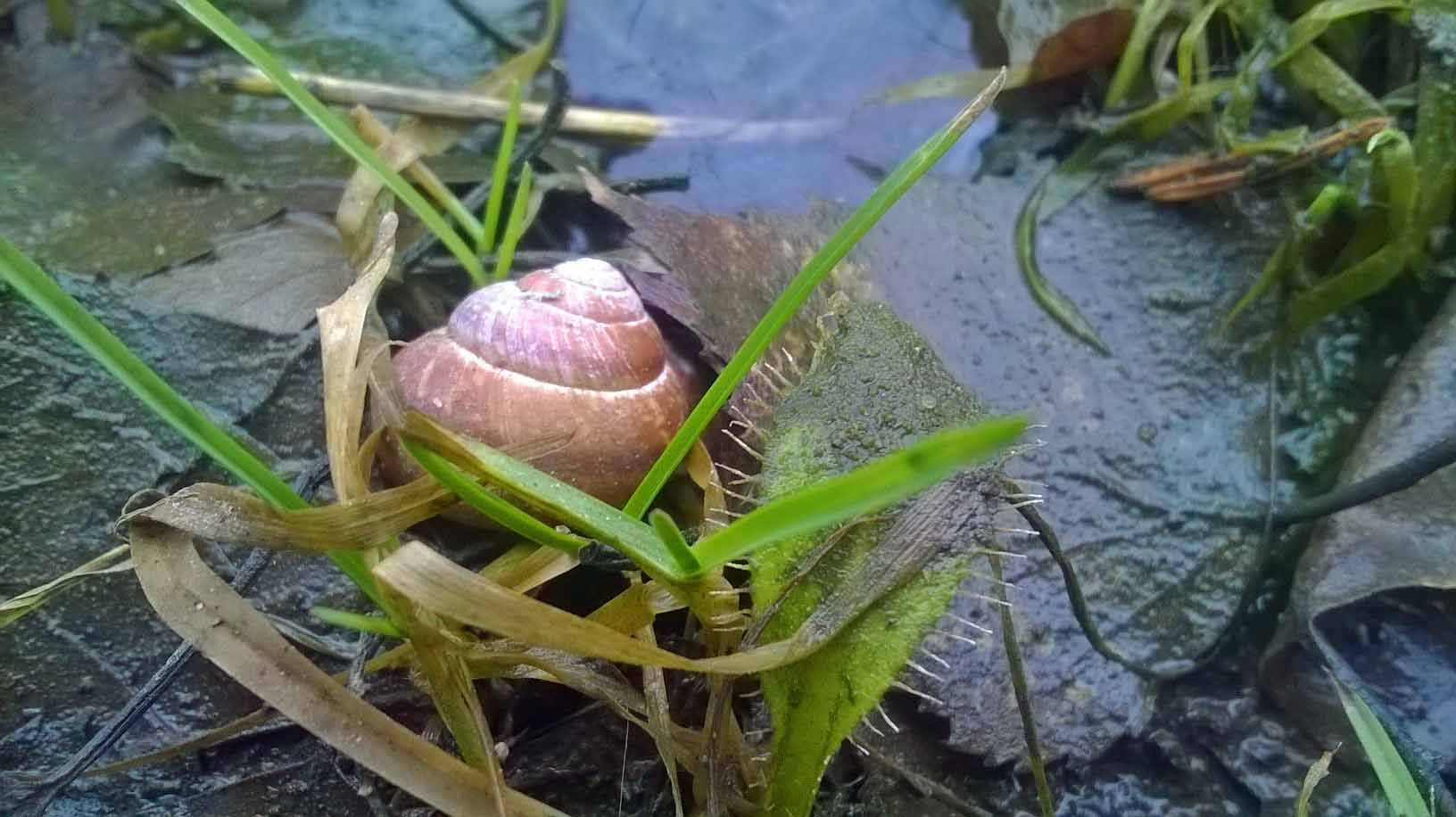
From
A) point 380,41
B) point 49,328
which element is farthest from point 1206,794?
point 380,41

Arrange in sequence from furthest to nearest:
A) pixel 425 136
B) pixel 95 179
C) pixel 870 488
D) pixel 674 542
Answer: pixel 425 136 < pixel 95 179 < pixel 674 542 < pixel 870 488

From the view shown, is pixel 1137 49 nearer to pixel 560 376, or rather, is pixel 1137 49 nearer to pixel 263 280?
pixel 560 376

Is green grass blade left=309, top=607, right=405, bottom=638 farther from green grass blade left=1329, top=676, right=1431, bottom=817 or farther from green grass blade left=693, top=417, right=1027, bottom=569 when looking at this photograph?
green grass blade left=1329, top=676, right=1431, bottom=817

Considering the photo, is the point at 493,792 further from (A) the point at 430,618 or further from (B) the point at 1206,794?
(B) the point at 1206,794

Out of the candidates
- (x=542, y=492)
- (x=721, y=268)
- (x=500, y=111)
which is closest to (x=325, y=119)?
(x=500, y=111)

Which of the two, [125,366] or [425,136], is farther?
[425,136]

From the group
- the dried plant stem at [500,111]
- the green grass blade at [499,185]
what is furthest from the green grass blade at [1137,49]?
the green grass blade at [499,185]
